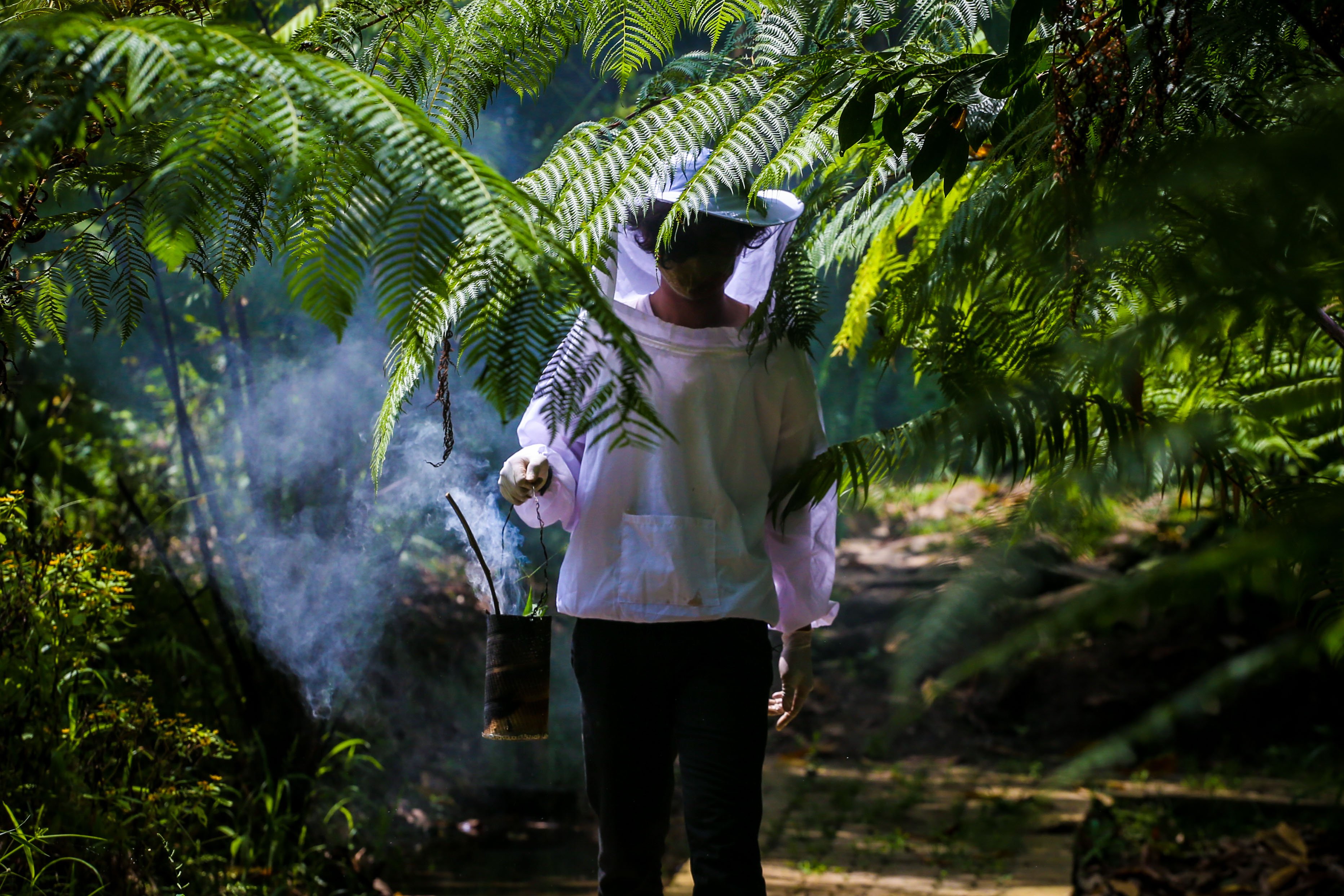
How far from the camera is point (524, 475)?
1609mm

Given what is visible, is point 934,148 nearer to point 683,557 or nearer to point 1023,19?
point 1023,19

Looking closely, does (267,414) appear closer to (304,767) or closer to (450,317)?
(304,767)

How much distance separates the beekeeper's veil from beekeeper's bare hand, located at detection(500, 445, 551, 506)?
12.0 inches

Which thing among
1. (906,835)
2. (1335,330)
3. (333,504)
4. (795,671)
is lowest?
(906,835)

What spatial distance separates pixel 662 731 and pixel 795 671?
0.30 m

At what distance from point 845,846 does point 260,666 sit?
6.77ft

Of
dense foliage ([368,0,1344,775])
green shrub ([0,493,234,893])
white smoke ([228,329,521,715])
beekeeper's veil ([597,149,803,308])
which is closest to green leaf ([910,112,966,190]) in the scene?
dense foliage ([368,0,1344,775])

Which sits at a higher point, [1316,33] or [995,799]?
[1316,33]

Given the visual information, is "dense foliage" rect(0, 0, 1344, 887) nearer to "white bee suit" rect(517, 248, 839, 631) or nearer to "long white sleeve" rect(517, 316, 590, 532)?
"white bee suit" rect(517, 248, 839, 631)

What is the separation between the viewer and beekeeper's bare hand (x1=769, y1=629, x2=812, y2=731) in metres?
1.85

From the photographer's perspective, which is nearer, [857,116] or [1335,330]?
[1335,330]

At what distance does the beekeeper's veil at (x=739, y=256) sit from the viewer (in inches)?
55.6

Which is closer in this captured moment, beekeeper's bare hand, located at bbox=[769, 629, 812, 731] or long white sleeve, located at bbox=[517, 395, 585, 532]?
long white sleeve, located at bbox=[517, 395, 585, 532]

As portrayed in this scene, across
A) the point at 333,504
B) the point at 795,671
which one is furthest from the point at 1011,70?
the point at 333,504
